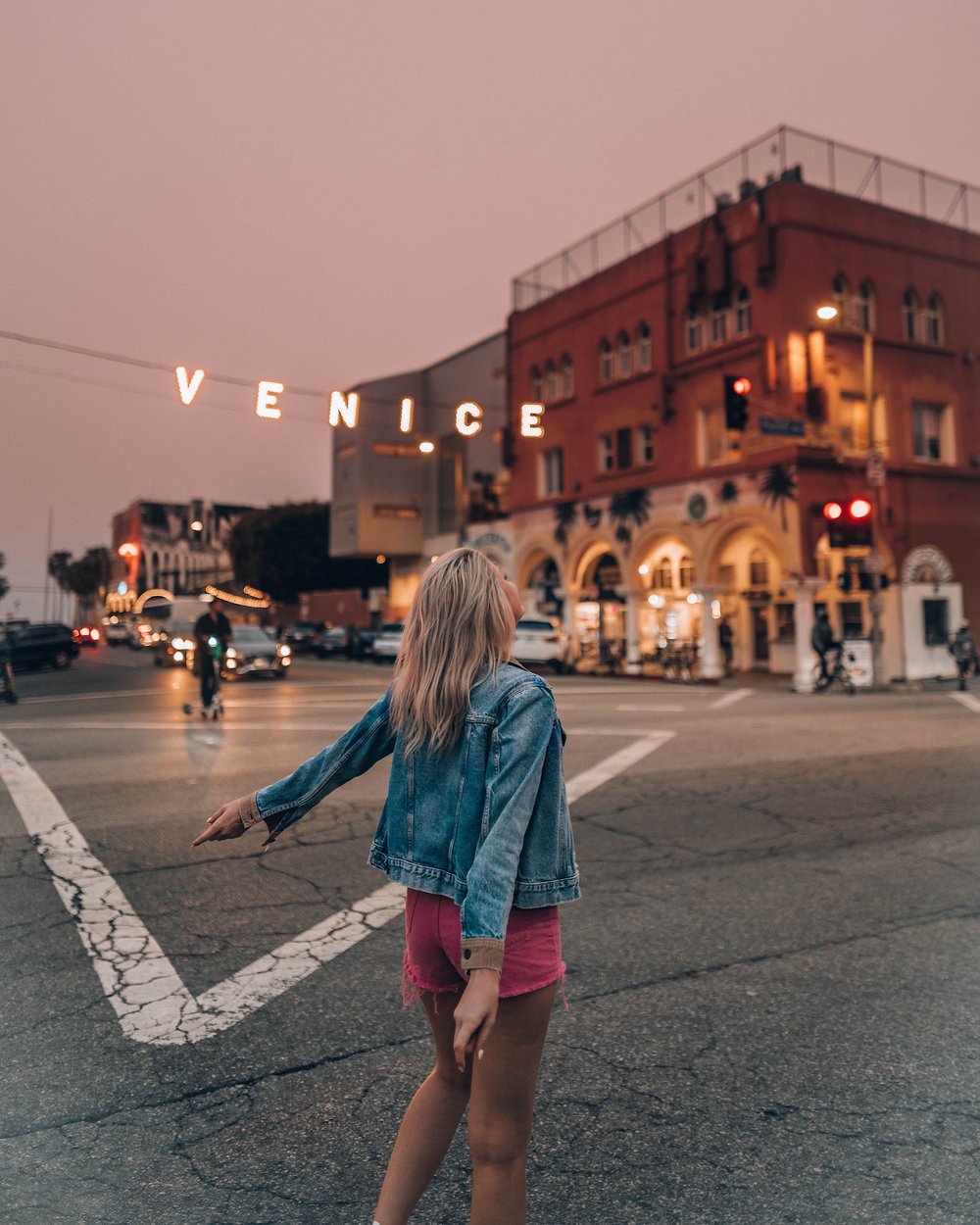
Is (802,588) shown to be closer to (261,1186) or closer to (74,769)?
(74,769)

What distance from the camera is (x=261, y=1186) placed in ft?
9.55

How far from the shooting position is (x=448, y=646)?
2.47m

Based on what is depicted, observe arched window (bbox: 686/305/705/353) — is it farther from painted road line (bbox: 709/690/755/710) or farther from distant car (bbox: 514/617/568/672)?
painted road line (bbox: 709/690/755/710)

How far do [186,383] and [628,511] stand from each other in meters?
19.6

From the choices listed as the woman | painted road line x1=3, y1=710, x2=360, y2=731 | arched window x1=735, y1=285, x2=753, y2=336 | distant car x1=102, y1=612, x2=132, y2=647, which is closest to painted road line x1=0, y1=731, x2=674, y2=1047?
the woman

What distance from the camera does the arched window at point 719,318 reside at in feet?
101

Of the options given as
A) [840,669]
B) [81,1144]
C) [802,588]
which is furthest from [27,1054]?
[802,588]

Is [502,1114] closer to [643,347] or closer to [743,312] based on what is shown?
[743,312]

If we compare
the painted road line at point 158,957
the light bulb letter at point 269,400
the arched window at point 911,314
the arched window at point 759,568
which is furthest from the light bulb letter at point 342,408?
the arched window at point 911,314

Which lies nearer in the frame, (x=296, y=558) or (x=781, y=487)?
(x=781, y=487)

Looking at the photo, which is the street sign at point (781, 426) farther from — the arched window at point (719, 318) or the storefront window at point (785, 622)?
the storefront window at point (785, 622)

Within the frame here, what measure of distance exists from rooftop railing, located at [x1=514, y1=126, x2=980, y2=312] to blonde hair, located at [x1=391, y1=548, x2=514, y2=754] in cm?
3076

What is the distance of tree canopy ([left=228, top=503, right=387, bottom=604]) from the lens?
70.4m

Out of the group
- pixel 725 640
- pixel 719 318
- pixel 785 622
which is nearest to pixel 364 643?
pixel 725 640
